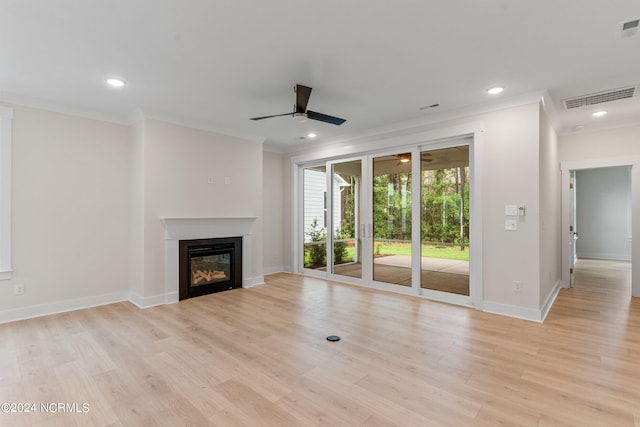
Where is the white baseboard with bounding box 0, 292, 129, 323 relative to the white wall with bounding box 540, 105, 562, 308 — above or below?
below

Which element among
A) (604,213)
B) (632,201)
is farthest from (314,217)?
(604,213)

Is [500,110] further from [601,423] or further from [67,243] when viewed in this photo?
[67,243]

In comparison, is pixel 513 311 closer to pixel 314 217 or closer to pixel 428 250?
pixel 428 250

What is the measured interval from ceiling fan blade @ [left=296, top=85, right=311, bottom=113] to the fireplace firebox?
2.67 meters

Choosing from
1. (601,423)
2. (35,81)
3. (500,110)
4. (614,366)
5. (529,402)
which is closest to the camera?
(601,423)

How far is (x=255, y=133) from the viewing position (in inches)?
220

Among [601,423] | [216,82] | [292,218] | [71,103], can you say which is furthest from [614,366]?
[71,103]

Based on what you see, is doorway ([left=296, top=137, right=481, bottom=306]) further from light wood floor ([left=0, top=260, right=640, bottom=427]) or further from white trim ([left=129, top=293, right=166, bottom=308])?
white trim ([left=129, top=293, right=166, bottom=308])

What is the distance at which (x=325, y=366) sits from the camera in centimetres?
269

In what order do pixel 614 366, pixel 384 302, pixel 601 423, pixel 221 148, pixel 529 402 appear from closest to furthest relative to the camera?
pixel 601 423, pixel 529 402, pixel 614 366, pixel 384 302, pixel 221 148

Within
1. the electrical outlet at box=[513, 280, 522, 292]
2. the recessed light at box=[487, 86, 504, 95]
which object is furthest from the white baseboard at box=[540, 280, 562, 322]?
the recessed light at box=[487, 86, 504, 95]

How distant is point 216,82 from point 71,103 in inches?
84.6

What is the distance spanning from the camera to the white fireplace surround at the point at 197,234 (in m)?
4.59

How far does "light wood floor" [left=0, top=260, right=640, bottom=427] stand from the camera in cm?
206
